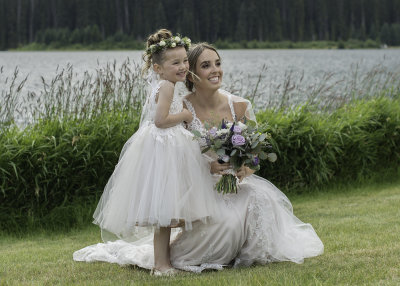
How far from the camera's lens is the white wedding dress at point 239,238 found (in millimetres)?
3814

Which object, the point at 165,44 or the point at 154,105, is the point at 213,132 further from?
the point at 165,44

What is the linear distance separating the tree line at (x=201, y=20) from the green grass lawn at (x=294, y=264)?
152ft

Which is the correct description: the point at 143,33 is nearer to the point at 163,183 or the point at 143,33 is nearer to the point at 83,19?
the point at 83,19

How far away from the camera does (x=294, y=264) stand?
386 centimetres

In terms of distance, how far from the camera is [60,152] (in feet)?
20.0

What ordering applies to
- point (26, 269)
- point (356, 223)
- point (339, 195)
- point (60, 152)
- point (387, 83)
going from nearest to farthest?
point (26, 269) < point (356, 223) < point (60, 152) < point (339, 195) < point (387, 83)

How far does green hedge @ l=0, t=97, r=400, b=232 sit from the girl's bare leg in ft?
8.10

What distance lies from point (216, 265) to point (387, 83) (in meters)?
6.74

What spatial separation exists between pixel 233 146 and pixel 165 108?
507 mm

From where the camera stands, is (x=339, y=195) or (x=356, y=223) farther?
(x=339, y=195)

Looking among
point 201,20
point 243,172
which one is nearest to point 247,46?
point 201,20

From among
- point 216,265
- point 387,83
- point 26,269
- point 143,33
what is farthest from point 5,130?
point 143,33

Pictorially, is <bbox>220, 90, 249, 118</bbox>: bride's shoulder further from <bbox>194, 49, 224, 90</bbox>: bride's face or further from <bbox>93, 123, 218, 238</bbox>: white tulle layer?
<bbox>93, 123, 218, 238</bbox>: white tulle layer

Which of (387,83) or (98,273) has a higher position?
(387,83)
